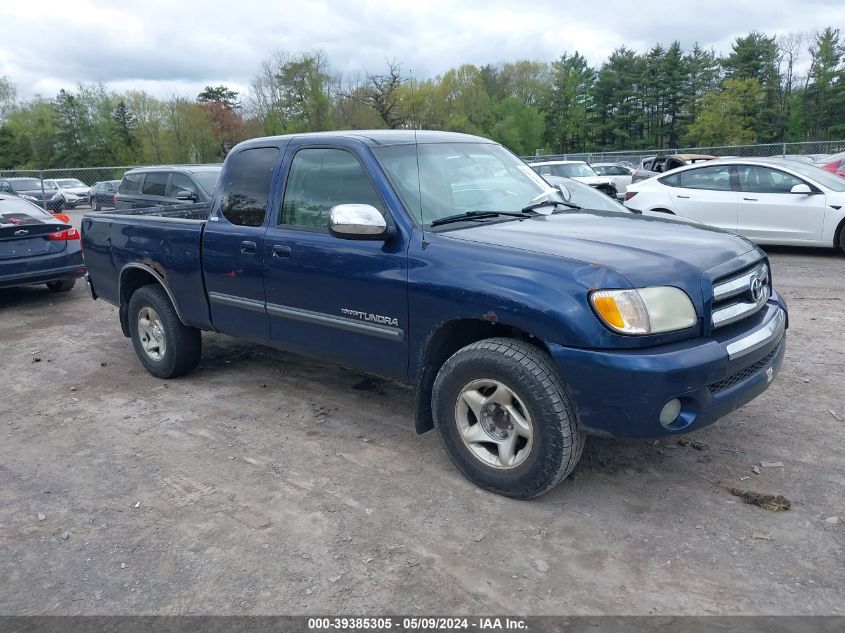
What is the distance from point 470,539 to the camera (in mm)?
3279

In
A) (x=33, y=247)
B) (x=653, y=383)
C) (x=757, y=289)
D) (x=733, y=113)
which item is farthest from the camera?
(x=733, y=113)

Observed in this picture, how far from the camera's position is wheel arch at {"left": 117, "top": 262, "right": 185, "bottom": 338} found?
565 cm

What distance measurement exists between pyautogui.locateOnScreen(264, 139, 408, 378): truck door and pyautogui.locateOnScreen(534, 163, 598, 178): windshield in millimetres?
15348


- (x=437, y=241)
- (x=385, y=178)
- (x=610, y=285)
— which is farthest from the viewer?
(x=385, y=178)

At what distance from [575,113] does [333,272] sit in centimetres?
7886

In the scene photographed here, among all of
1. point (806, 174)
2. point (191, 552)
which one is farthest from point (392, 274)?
point (806, 174)

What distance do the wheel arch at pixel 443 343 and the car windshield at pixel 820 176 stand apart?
28.6 ft

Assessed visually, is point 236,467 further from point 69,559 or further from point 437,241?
point 437,241

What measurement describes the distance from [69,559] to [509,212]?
9.83 feet

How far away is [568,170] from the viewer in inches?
774

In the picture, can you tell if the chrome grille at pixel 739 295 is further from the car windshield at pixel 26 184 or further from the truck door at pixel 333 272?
the car windshield at pixel 26 184

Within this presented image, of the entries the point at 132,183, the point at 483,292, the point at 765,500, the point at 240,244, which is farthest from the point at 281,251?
the point at 132,183

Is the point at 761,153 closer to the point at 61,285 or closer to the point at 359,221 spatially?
the point at 61,285

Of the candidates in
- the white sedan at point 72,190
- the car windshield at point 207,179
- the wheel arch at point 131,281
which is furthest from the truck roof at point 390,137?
the white sedan at point 72,190
